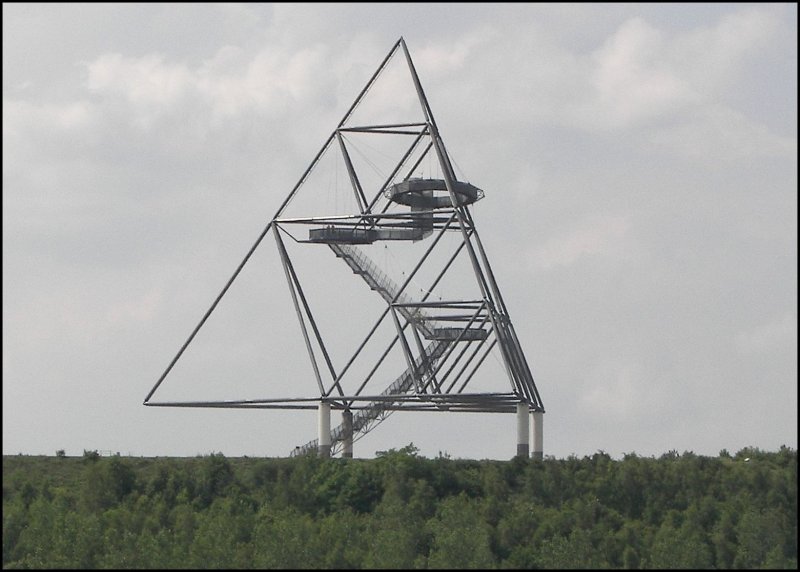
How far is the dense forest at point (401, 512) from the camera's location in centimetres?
6569

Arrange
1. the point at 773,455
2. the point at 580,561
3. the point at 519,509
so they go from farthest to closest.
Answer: the point at 773,455 → the point at 519,509 → the point at 580,561

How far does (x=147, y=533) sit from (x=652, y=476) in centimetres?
1882

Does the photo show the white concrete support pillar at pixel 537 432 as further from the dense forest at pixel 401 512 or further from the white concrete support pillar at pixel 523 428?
the dense forest at pixel 401 512

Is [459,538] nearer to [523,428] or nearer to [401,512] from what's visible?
[401,512]

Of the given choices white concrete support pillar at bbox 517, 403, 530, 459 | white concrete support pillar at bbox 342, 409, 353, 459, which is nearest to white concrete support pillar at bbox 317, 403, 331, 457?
white concrete support pillar at bbox 342, 409, 353, 459

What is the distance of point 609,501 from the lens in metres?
72.0

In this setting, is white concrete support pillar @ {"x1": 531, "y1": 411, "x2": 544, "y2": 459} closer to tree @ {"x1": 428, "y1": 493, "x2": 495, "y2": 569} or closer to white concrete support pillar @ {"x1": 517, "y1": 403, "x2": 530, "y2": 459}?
white concrete support pillar @ {"x1": 517, "y1": 403, "x2": 530, "y2": 459}

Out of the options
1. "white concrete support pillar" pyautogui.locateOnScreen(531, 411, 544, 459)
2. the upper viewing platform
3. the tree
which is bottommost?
the tree

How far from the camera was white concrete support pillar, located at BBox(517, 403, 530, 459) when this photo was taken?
7844 cm

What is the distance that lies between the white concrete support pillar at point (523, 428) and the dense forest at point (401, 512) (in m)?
2.13

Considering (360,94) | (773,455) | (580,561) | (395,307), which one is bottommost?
(580,561)

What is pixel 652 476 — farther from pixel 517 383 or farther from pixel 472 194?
pixel 472 194

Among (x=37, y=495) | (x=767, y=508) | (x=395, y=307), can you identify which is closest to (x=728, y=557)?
(x=767, y=508)

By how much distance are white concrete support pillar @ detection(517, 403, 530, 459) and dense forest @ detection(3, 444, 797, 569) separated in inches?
83.7
